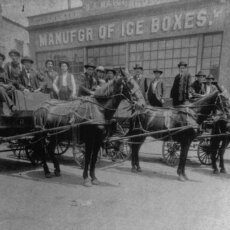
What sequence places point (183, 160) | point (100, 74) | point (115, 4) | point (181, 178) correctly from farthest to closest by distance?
point (115, 4) → point (100, 74) → point (183, 160) → point (181, 178)

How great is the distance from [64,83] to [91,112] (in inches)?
66.6

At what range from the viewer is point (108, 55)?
14.4m

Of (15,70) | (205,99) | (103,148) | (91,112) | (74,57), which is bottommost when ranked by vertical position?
(103,148)

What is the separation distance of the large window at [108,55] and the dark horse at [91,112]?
30.6 feet

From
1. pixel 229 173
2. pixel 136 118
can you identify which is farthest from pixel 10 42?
pixel 229 173

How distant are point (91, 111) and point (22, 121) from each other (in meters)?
1.85

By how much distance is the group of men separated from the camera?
19.5 feet

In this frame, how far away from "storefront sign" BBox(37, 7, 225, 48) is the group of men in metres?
4.81

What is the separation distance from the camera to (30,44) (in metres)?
16.8

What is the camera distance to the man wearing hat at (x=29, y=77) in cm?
637

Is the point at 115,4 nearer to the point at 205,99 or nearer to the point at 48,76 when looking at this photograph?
the point at 48,76

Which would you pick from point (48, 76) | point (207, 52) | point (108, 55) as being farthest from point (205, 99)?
point (108, 55)

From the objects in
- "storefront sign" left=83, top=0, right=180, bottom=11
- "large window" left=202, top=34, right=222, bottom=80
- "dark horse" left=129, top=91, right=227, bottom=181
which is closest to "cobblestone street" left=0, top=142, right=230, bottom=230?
"dark horse" left=129, top=91, right=227, bottom=181

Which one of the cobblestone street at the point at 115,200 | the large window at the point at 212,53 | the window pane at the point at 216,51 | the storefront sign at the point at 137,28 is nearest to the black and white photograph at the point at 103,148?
the cobblestone street at the point at 115,200
